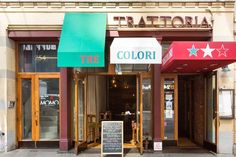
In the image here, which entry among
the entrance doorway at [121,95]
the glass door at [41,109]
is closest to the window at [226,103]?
the glass door at [41,109]

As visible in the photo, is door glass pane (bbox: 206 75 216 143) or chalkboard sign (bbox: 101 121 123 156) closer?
chalkboard sign (bbox: 101 121 123 156)

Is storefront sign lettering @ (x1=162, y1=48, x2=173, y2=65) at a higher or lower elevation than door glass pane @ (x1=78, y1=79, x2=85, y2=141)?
higher

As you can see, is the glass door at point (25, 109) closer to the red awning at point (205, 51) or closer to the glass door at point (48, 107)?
the glass door at point (48, 107)

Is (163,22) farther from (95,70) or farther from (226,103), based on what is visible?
(226,103)

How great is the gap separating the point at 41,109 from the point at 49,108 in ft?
0.90

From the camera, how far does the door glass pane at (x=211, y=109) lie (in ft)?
33.0

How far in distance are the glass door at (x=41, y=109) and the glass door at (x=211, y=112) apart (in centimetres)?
507

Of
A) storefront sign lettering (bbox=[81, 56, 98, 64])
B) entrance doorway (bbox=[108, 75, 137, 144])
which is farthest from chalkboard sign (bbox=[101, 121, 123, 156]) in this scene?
entrance doorway (bbox=[108, 75, 137, 144])

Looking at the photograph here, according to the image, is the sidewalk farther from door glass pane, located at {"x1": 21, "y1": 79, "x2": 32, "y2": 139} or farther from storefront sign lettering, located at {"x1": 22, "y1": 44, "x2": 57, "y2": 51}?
storefront sign lettering, located at {"x1": 22, "y1": 44, "x2": 57, "y2": 51}

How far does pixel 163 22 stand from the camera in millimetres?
10062

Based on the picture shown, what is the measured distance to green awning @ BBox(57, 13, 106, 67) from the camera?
29.0ft

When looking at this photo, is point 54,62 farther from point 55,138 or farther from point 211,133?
point 211,133

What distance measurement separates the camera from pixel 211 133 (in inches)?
405

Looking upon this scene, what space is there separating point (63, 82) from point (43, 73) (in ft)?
3.11
